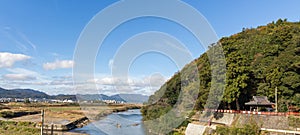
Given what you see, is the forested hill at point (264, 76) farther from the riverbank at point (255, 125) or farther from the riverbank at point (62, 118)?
the riverbank at point (62, 118)

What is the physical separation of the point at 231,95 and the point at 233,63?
1.76 m

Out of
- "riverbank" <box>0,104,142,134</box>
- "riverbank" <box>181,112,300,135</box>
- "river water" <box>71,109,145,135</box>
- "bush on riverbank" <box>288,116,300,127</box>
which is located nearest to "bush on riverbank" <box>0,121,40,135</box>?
"riverbank" <box>0,104,142,134</box>

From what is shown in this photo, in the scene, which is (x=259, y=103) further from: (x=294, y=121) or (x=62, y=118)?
(x=62, y=118)

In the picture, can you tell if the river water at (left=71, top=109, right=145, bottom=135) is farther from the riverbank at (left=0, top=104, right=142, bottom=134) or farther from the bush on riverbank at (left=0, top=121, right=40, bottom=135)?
the bush on riverbank at (left=0, top=121, right=40, bottom=135)

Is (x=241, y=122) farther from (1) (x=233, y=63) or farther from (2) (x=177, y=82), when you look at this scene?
(2) (x=177, y=82)

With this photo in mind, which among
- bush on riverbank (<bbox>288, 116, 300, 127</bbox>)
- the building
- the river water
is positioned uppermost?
the building

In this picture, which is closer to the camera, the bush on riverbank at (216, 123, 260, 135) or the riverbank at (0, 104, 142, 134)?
the bush on riverbank at (216, 123, 260, 135)

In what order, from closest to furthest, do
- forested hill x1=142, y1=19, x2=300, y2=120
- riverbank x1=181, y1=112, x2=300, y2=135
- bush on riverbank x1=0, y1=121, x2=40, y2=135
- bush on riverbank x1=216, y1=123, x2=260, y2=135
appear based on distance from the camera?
riverbank x1=181, y1=112, x2=300, y2=135 < bush on riverbank x1=216, y1=123, x2=260, y2=135 < forested hill x1=142, y1=19, x2=300, y2=120 < bush on riverbank x1=0, y1=121, x2=40, y2=135

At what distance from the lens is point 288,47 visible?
636 inches

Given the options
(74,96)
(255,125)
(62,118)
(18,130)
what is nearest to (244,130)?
(255,125)

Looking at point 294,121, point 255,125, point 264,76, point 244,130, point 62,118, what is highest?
point 264,76

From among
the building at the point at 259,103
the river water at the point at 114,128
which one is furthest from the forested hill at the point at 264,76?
the river water at the point at 114,128

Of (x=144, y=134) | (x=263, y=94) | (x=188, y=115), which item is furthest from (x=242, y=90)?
(x=144, y=134)

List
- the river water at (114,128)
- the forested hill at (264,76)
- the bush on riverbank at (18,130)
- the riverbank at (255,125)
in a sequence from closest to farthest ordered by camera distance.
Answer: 1. the riverbank at (255,125)
2. the forested hill at (264,76)
3. the bush on riverbank at (18,130)
4. the river water at (114,128)
